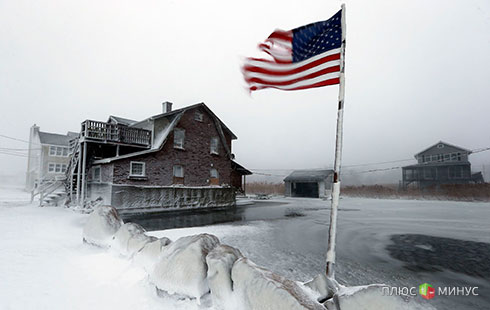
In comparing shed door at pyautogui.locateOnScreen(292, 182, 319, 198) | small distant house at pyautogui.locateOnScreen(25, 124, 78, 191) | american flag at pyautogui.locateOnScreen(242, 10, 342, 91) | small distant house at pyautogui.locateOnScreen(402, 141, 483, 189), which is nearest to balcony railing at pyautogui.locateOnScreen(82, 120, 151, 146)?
american flag at pyautogui.locateOnScreen(242, 10, 342, 91)

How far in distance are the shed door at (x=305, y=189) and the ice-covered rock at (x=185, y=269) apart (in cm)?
3816

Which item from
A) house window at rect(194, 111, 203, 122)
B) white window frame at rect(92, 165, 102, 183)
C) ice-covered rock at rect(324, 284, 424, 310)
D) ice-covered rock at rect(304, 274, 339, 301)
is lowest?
ice-covered rock at rect(304, 274, 339, 301)

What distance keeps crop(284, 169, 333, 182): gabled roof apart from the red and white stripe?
34.5 m

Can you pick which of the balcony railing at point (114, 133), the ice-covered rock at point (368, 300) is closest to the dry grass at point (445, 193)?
the balcony railing at point (114, 133)

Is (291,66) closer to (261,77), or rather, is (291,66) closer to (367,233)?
(261,77)

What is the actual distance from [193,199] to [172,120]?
23.7 feet

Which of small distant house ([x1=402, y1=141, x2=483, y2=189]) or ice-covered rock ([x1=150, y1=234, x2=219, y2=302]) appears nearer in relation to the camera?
ice-covered rock ([x1=150, y1=234, x2=219, y2=302])

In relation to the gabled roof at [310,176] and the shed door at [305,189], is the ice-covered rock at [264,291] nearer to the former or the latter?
the gabled roof at [310,176]

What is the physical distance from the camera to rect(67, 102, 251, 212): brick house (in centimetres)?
1662

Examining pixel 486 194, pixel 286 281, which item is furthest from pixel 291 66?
pixel 486 194

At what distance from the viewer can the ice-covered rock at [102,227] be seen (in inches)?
243

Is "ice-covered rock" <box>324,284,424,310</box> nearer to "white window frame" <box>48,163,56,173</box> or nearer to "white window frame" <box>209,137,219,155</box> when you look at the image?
"white window frame" <box>209,137,219,155</box>

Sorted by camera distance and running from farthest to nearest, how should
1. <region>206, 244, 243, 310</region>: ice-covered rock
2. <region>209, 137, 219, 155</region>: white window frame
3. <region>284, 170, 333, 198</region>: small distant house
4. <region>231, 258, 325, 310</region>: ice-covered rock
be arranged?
<region>284, 170, 333, 198</region>: small distant house < <region>209, 137, 219, 155</region>: white window frame < <region>206, 244, 243, 310</region>: ice-covered rock < <region>231, 258, 325, 310</region>: ice-covered rock

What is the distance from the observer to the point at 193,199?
67.3ft
